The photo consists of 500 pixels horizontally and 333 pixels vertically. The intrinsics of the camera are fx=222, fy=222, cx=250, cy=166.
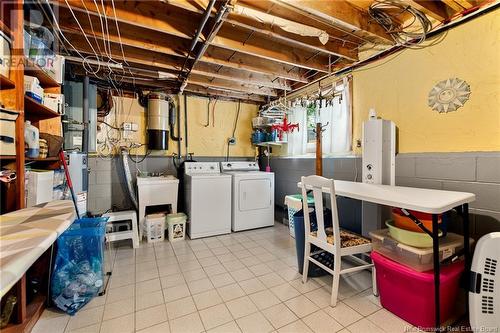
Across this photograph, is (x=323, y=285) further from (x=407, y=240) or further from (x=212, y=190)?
(x=212, y=190)

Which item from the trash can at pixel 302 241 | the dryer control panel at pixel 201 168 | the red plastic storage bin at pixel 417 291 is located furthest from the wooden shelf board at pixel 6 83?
the red plastic storage bin at pixel 417 291

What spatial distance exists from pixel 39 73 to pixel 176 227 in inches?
86.8

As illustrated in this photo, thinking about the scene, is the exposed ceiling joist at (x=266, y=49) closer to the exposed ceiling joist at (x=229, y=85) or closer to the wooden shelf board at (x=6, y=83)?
the exposed ceiling joist at (x=229, y=85)

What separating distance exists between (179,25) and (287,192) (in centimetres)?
288

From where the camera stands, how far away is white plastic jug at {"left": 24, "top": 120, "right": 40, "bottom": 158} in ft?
5.47

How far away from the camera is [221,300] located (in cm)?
183

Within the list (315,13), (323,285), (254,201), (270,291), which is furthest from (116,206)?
(315,13)

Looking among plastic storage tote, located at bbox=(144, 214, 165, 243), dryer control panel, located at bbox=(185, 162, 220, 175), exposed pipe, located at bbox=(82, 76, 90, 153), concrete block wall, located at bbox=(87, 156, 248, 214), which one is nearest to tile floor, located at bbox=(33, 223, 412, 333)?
plastic storage tote, located at bbox=(144, 214, 165, 243)

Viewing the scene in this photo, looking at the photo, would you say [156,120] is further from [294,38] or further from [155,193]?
[294,38]

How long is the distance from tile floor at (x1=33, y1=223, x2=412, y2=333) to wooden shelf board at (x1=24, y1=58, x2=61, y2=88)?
6.12 feet

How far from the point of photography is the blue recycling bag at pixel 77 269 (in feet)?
5.59

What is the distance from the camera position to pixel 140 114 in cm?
365

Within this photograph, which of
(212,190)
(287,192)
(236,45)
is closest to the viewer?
(236,45)

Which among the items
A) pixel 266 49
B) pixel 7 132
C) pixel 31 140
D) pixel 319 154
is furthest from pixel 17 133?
pixel 319 154
